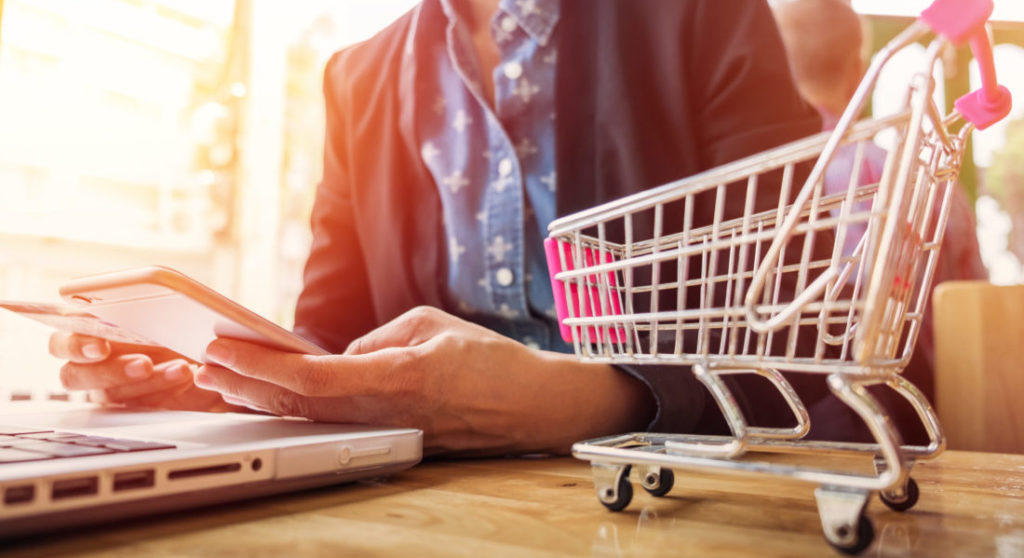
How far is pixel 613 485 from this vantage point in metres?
0.47

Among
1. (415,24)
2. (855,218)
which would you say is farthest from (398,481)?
(415,24)

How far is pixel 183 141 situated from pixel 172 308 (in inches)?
105

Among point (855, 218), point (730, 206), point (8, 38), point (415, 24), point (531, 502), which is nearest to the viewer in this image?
point (855, 218)

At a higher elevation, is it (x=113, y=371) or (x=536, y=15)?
(x=536, y=15)

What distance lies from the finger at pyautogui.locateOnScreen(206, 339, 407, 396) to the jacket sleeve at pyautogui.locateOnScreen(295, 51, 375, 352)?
755 millimetres

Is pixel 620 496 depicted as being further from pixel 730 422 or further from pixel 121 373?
pixel 121 373

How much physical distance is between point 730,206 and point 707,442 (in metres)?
0.49

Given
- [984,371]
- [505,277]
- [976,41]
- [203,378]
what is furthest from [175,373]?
[984,371]

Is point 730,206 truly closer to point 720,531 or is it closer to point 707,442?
point 707,442

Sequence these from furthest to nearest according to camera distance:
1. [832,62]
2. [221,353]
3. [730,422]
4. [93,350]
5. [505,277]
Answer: [832,62] < [505,277] < [93,350] < [221,353] < [730,422]

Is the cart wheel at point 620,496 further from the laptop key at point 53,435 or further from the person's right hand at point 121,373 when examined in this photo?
the person's right hand at point 121,373

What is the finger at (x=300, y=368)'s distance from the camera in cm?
57

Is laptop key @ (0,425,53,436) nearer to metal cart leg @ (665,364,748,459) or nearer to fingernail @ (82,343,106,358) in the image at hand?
fingernail @ (82,343,106,358)

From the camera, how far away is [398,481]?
23.0 inches
